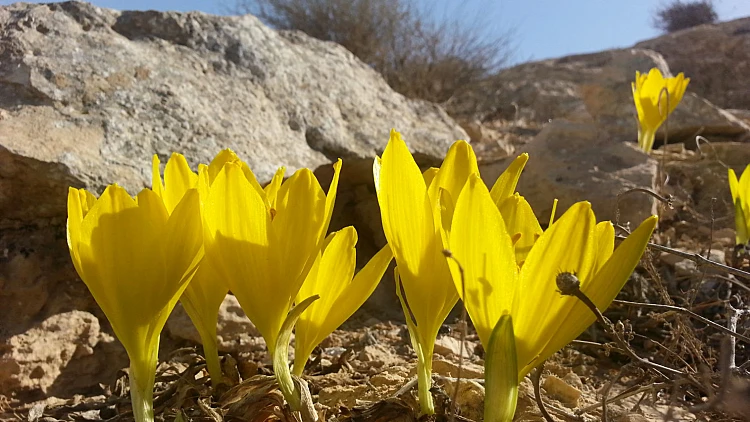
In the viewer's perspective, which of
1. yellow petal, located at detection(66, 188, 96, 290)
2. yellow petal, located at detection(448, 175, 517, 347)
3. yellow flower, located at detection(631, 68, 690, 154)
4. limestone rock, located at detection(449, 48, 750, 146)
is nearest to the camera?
yellow petal, located at detection(448, 175, 517, 347)

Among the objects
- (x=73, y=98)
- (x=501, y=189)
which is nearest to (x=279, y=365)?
(x=501, y=189)

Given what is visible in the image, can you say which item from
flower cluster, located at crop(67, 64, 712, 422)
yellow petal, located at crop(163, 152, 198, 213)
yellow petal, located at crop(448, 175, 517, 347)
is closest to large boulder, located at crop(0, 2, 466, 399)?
yellow petal, located at crop(163, 152, 198, 213)

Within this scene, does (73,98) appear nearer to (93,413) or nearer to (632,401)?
(93,413)

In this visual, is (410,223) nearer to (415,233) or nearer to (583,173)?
(415,233)

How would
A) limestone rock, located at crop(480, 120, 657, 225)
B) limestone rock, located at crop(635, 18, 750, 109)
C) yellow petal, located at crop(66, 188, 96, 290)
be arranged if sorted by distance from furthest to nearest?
limestone rock, located at crop(635, 18, 750, 109), limestone rock, located at crop(480, 120, 657, 225), yellow petal, located at crop(66, 188, 96, 290)

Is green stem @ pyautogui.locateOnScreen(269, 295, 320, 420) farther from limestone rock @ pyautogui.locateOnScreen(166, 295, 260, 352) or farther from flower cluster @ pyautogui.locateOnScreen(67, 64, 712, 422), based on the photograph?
limestone rock @ pyautogui.locateOnScreen(166, 295, 260, 352)

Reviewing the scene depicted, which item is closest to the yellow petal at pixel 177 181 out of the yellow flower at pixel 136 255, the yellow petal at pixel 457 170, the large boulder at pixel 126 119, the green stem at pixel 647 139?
the yellow flower at pixel 136 255

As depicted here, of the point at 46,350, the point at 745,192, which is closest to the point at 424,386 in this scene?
the point at 46,350
